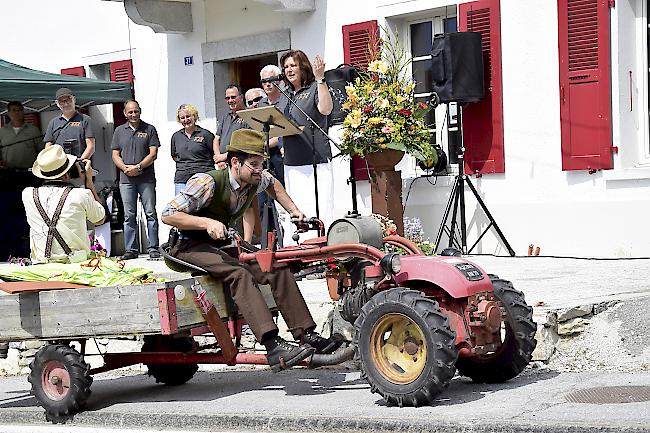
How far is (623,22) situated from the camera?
12.7 meters

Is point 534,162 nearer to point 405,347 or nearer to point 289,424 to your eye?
point 405,347

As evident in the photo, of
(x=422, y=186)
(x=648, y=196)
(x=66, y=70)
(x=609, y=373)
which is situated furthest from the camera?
(x=66, y=70)

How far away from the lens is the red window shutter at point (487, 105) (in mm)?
13578

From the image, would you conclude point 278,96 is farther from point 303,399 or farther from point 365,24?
point 303,399

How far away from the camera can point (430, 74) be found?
48.0 feet

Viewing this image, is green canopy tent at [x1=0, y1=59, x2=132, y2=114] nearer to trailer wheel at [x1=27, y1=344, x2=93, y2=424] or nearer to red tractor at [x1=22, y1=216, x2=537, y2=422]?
red tractor at [x1=22, y1=216, x2=537, y2=422]

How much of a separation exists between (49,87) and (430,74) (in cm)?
545

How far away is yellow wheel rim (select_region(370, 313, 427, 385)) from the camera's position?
292 inches

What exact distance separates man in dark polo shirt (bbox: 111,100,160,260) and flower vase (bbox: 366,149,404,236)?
3775mm

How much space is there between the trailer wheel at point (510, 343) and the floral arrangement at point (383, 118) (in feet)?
15.5

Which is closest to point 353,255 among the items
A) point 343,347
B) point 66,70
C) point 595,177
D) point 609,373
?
point 343,347

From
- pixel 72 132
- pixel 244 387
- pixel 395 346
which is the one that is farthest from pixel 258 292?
pixel 72 132

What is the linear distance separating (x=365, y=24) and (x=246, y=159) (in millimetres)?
6823

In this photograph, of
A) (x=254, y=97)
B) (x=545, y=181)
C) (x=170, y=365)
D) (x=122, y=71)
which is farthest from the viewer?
(x=122, y=71)
